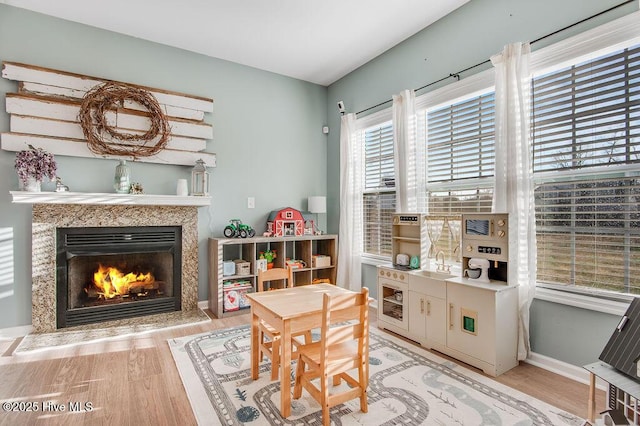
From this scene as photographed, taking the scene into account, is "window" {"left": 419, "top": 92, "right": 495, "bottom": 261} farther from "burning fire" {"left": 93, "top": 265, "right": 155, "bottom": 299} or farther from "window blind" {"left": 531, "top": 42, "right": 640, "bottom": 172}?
"burning fire" {"left": 93, "top": 265, "right": 155, "bottom": 299}

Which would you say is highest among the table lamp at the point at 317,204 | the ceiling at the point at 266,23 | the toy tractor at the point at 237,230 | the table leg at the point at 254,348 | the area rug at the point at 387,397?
the ceiling at the point at 266,23

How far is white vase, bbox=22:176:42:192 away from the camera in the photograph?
10.0ft

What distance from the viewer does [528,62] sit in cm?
261

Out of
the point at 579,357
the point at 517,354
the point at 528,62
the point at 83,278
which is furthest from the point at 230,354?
the point at 528,62

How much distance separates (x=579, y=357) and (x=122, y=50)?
5182mm

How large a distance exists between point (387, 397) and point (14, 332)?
3592mm

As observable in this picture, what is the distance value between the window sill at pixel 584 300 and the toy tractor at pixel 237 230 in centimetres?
307

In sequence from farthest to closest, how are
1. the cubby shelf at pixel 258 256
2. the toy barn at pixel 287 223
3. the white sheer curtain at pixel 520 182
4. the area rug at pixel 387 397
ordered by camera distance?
1. the toy barn at pixel 287 223
2. the cubby shelf at pixel 258 256
3. the white sheer curtain at pixel 520 182
4. the area rug at pixel 387 397

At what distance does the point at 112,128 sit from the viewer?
3547 millimetres

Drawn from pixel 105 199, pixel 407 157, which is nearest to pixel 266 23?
pixel 407 157

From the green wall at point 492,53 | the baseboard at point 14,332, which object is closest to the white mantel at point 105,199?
the baseboard at point 14,332

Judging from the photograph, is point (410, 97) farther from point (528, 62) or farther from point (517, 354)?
point (517, 354)

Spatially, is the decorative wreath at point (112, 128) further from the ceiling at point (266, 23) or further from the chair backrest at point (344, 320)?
the chair backrest at point (344, 320)

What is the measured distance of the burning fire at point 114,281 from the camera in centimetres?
370
